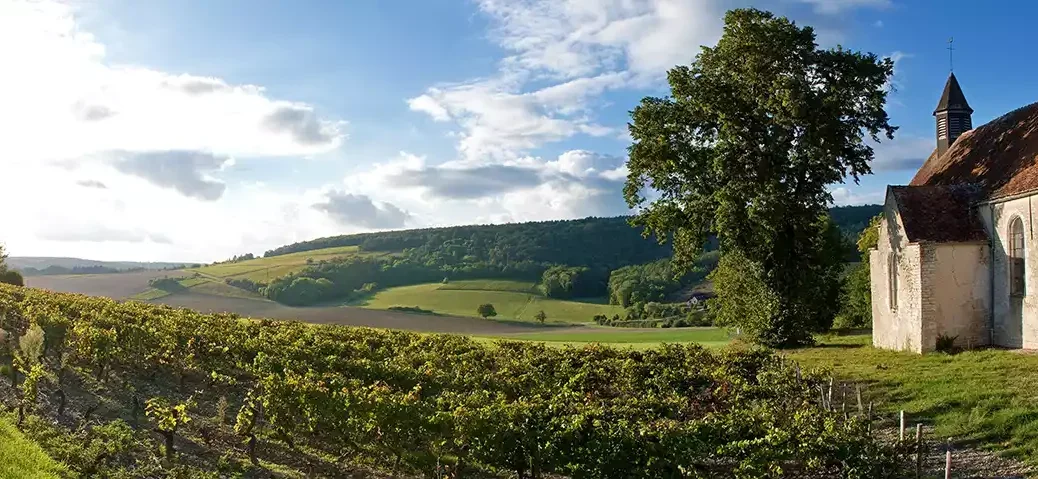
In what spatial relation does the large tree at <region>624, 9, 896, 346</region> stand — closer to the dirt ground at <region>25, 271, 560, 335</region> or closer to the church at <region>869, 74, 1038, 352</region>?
the church at <region>869, 74, 1038, 352</region>

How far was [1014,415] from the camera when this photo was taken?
57.3ft

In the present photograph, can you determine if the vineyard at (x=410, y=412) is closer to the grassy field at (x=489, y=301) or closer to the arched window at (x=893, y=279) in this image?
the arched window at (x=893, y=279)

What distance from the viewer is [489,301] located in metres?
Answer: 90.2

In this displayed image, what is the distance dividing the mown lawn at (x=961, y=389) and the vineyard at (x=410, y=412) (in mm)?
2662

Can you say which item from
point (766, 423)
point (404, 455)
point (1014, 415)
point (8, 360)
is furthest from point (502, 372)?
point (8, 360)

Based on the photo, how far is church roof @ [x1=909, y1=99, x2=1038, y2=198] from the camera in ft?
90.4

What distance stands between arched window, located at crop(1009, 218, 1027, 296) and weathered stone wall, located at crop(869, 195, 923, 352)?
295 cm

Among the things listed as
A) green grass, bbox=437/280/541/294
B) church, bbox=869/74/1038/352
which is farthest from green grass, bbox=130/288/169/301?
church, bbox=869/74/1038/352

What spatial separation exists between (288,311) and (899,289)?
53687mm

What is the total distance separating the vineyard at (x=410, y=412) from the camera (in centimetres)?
1337

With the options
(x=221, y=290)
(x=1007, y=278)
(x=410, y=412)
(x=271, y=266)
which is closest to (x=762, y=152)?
(x=1007, y=278)

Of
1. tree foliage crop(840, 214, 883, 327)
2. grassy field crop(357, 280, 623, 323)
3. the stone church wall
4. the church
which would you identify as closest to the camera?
the church

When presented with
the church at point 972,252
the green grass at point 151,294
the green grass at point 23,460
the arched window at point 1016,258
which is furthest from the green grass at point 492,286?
the green grass at point 23,460

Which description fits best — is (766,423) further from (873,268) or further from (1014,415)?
(873,268)
